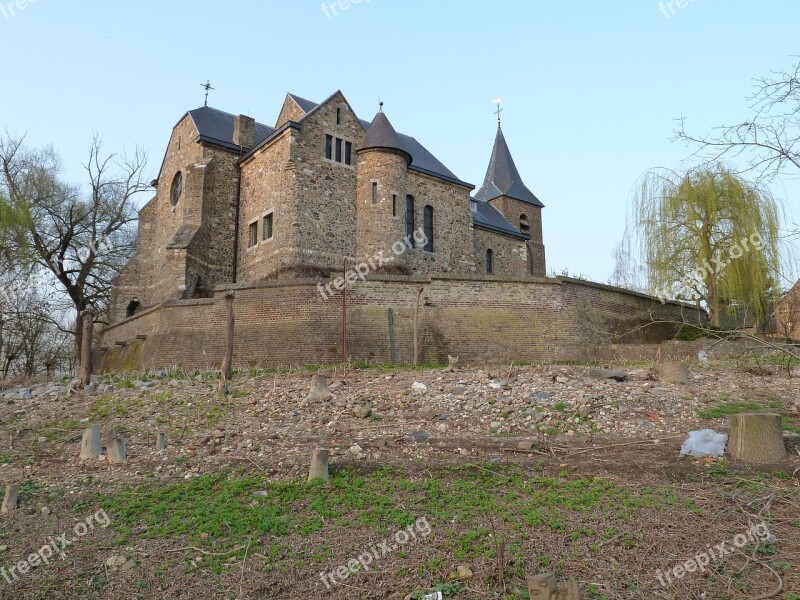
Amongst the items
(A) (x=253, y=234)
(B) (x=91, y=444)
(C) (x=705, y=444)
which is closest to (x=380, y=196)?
(A) (x=253, y=234)

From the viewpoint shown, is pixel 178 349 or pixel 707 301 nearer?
pixel 178 349

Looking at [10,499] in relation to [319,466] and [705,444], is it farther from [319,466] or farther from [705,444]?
[705,444]

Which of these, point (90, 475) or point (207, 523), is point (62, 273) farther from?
point (207, 523)

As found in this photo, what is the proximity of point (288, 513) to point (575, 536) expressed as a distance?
10.2 feet

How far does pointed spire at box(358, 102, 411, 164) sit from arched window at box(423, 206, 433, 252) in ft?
8.46

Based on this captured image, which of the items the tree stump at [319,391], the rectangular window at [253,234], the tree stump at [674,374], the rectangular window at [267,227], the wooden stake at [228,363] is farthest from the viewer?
the rectangular window at [253,234]

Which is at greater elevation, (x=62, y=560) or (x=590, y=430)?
(x=590, y=430)

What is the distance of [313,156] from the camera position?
23094mm

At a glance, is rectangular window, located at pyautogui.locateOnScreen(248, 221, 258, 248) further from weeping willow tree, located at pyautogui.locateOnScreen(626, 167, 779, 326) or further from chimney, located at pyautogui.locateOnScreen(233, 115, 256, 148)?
weeping willow tree, located at pyautogui.locateOnScreen(626, 167, 779, 326)

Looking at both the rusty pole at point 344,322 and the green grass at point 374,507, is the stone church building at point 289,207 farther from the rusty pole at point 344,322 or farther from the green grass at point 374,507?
the green grass at point 374,507

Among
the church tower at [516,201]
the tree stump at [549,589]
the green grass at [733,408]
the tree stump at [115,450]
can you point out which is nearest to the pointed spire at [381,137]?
the church tower at [516,201]

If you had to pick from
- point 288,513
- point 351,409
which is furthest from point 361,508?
point 351,409

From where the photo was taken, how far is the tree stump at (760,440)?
23.8 ft

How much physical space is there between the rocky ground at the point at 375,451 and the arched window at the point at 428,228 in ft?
39.3
